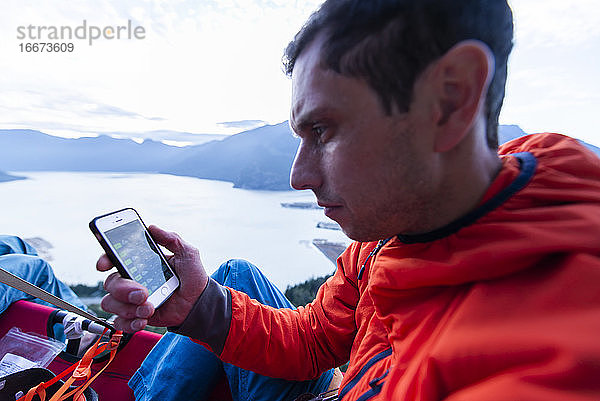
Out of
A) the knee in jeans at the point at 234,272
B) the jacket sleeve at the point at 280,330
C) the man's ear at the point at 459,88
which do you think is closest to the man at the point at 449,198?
the man's ear at the point at 459,88

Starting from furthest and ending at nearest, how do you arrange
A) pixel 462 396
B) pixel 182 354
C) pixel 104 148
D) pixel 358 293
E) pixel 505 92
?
pixel 104 148 → pixel 182 354 → pixel 358 293 → pixel 505 92 → pixel 462 396

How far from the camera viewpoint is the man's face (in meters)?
0.39

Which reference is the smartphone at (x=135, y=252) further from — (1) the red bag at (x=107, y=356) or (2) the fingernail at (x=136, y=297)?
(1) the red bag at (x=107, y=356)

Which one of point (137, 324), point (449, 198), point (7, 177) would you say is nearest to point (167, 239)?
point (137, 324)

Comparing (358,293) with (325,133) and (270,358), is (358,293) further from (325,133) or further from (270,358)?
(325,133)

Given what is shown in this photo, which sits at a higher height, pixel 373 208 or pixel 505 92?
pixel 505 92

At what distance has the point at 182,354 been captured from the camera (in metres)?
0.84

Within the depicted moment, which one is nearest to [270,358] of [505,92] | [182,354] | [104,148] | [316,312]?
[316,312]

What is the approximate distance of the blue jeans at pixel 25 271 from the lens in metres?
1.17

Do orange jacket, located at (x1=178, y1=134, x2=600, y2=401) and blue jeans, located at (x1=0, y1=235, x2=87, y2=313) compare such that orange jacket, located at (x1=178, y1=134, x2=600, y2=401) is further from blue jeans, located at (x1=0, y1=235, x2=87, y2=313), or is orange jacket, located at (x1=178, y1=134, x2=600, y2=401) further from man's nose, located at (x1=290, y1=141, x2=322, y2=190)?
blue jeans, located at (x1=0, y1=235, x2=87, y2=313)

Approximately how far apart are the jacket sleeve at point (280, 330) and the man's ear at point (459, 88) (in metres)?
A: 0.40

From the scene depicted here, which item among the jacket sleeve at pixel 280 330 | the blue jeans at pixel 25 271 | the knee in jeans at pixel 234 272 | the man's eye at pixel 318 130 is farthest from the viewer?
the blue jeans at pixel 25 271

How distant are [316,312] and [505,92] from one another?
0.56 metres

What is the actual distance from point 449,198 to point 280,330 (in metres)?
0.48
